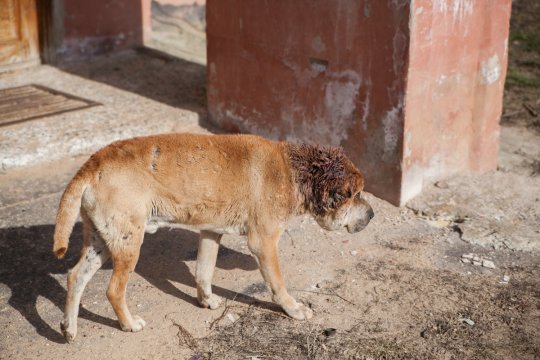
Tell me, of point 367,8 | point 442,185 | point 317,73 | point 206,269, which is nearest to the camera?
point 206,269

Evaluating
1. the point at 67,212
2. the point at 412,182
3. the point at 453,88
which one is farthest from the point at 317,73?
the point at 67,212

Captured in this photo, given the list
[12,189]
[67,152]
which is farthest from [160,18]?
[12,189]

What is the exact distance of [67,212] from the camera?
5.04 meters

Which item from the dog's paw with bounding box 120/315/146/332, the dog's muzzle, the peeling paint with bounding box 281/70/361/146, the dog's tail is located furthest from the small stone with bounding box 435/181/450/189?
the dog's tail

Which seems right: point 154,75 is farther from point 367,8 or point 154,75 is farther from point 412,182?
point 412,182

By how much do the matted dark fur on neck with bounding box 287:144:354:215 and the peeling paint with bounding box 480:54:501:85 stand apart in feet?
10.6

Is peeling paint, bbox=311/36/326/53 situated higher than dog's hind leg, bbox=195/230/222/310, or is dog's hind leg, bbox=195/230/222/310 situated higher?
peeling paint, bbox=311/36/326/53

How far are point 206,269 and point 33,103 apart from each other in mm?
4999

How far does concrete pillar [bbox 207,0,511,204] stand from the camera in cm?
731

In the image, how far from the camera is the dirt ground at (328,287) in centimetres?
538

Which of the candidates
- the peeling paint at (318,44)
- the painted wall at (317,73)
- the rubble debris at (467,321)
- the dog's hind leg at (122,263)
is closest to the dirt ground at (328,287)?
the rubble debris at (467,321)

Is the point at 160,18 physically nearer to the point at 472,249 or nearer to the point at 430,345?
the point at 472,249

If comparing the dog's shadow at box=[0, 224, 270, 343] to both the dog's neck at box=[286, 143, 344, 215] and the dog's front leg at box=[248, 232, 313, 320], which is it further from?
the dog's neck at box=[286, 143, 344, 215]

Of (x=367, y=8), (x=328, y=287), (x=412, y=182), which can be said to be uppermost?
(x=367, y=8)
